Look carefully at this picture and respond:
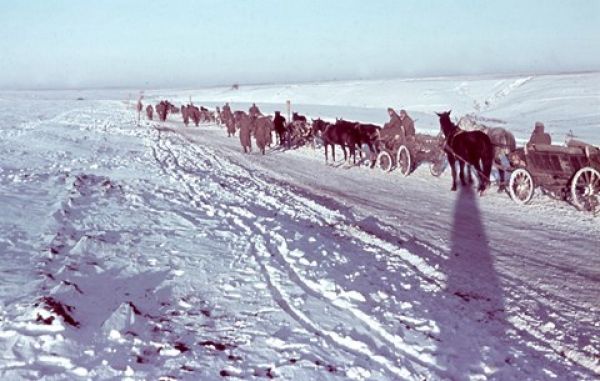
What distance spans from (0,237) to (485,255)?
628 cm

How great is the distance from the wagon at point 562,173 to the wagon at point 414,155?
3.44 meters

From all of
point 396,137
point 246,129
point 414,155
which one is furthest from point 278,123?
point 414,155

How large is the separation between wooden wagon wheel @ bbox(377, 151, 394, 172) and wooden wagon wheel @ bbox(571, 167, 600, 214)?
6.16m

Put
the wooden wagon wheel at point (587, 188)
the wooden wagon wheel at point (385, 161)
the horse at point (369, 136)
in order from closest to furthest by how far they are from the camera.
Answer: the wooden wagon wheel at point (587, 188)
the wooden wagon wheel at point (385, 161)
the horse at point (369, 136)

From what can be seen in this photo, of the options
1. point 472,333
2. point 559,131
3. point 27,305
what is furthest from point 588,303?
point 559,131

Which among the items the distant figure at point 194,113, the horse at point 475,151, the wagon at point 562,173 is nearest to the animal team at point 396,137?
the horse at point 475,151

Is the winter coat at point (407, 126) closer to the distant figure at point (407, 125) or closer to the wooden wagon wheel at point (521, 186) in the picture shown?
the distant figure at point (407, 125)

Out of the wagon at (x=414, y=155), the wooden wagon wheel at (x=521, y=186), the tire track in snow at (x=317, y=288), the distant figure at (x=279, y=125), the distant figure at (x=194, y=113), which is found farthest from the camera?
the distant figure at (x=194, y=113)

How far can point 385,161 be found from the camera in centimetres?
1561

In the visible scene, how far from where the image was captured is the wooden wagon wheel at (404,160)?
47.1 feet

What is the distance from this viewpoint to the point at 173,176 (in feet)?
40.3

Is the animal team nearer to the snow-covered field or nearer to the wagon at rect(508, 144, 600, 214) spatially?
the wagon at rect(508, 144, 600, 214)

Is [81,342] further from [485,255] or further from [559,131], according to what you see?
[559,131]

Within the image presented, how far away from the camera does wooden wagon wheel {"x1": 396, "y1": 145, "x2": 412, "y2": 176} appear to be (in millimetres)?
14344
